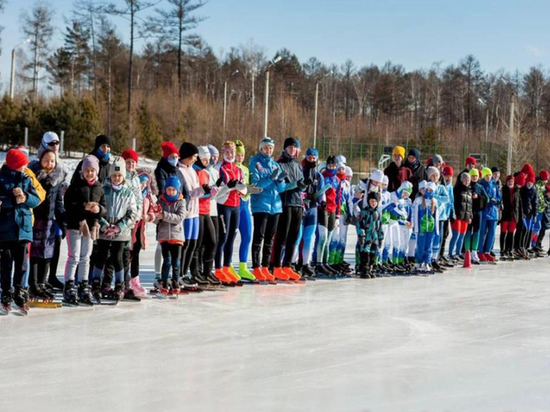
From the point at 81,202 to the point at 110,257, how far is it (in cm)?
72

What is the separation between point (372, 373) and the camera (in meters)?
5.65

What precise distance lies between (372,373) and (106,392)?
192cm

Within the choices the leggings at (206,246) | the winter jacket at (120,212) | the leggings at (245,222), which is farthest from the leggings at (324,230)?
the winter jacket at (120,212)

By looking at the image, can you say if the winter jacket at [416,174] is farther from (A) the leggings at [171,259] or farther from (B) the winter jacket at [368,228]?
(A) the leggings at [171,259]

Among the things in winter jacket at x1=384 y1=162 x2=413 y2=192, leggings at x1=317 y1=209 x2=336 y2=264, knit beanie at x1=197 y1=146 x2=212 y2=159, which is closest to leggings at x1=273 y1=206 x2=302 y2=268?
leggings at x1=317 y1=209 x2=336 y2=264

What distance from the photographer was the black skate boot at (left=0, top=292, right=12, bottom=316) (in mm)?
7523

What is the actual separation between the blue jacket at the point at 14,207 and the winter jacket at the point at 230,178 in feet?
8.79

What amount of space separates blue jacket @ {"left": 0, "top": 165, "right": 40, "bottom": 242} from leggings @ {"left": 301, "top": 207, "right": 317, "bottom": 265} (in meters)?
4.38

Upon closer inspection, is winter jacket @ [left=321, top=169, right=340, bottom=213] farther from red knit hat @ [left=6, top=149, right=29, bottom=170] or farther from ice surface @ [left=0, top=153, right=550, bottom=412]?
red knit hat @ [left=6, top=149, right=29, bottom=170]

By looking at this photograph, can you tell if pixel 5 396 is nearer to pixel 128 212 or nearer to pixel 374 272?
pixel 128 212

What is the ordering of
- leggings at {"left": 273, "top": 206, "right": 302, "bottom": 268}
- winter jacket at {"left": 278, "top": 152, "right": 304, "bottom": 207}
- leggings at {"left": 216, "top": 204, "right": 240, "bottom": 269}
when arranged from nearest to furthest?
leggings at {"left": 216, "top": 204, "right": 240, "bottom": 269}
winter jacket at {"left": 278, "top": 152, "right": 304, "bottom": 207}
leggings at {"left": 273, "top": 206, "right": 302, "bottom": 268}

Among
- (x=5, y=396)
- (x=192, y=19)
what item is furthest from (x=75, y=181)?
(x=192, y=19)

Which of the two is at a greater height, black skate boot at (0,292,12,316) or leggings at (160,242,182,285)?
leggings at (160,242,182,285)

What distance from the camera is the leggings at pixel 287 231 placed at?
34.3 ft
